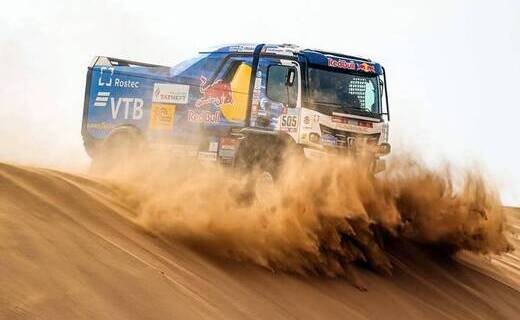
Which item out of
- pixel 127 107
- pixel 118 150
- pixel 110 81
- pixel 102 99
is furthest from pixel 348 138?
pixel 102 99

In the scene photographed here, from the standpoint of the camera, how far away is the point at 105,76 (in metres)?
13.2

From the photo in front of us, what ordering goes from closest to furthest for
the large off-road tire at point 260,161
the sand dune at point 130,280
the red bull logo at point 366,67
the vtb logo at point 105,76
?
the sand dune at point 130,280 → the large off-road tire at point 260,161 → the red bull logo at point 366,67 → the vtb logo at point 105,76

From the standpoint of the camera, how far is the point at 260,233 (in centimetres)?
791

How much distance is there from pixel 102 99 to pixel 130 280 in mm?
8291

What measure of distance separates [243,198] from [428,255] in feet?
10.2

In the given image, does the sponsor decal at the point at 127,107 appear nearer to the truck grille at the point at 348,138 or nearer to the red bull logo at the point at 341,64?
the red bull logo at the point at 341,64

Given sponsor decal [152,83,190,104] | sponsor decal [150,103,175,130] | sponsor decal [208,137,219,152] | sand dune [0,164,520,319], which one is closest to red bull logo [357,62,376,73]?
sponsor decal [208,137,219,152]

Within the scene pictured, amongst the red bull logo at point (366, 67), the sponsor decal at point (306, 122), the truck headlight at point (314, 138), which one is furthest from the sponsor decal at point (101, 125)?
the red bull logo at point (366, 67)

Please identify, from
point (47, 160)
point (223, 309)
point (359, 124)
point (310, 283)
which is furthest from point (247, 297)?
point (47, 160)

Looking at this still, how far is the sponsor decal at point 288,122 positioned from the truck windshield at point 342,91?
35 centimetres

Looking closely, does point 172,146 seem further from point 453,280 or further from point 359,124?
point 453,280

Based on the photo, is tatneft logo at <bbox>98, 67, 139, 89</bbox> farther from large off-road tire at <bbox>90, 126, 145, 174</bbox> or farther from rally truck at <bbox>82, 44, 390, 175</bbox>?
large off-road tire at <bbox>90, 126, 145, 174</bbox>

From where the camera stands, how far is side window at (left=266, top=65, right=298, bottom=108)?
11.1 metres

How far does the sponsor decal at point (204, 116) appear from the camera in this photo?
11.8 metres
